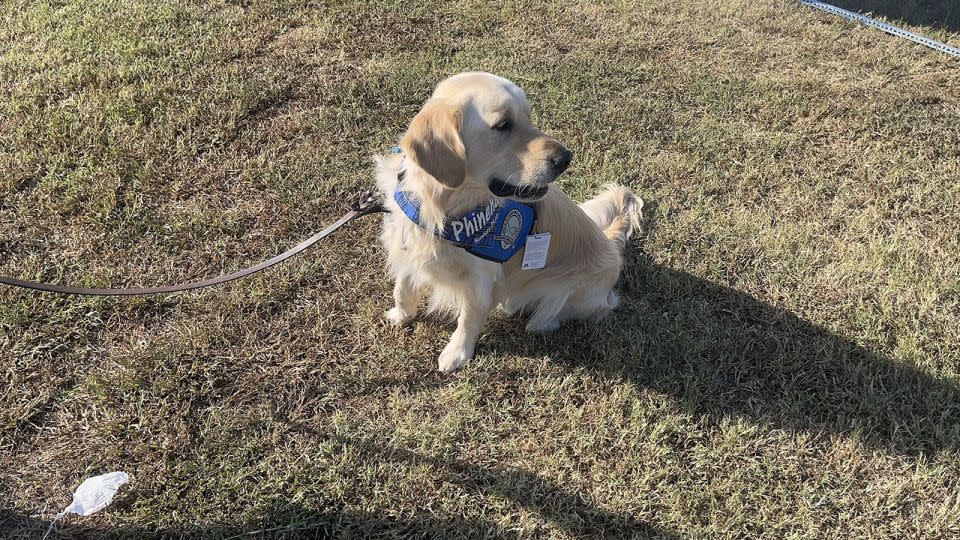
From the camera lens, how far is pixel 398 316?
10.3 ft

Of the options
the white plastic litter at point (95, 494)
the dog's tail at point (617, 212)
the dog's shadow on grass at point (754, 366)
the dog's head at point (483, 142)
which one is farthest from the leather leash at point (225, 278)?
the dog's tail at point (617, 212)

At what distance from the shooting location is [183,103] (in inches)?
169

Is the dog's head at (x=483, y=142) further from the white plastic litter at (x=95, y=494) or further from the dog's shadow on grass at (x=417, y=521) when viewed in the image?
the white plastic litter at (x=95, y=494)

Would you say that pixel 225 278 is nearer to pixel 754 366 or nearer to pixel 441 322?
pixel 441 322

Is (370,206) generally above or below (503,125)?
below

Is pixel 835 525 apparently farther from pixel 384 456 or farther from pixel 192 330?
pixel 192 330

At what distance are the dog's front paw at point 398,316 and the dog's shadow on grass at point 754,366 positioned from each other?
1.75 ft

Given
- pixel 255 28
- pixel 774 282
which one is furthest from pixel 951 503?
pixel 255 28

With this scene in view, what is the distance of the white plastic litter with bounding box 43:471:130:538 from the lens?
213 centimetres

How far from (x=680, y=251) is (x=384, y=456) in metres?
2.31

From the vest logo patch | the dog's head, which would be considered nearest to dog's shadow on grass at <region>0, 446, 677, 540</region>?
the vest logo patch

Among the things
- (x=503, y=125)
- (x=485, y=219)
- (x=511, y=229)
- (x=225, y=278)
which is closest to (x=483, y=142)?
(x=503, y=125)

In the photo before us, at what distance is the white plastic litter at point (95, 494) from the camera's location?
2135mm

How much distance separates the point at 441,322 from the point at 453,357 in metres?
0.31
